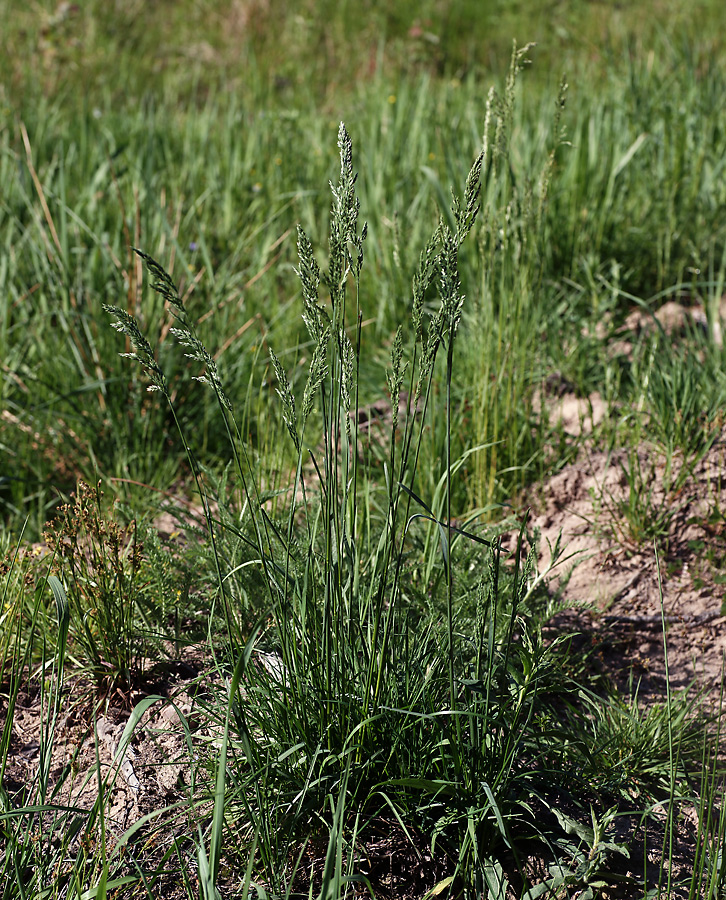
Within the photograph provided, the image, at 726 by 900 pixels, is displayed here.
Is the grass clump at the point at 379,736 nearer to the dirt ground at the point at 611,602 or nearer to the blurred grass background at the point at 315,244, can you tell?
the dirt ground at the point at 611,602

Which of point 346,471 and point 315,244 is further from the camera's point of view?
point 315,244

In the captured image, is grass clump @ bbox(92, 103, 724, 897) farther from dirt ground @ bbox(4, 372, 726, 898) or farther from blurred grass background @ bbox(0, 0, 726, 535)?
blurred grass background @ bbox(0, 0, 726, 535)

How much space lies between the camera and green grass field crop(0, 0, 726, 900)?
1389mm

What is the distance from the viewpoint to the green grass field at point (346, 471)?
1.39m

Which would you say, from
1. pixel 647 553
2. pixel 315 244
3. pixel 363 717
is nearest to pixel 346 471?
pixel 363 717

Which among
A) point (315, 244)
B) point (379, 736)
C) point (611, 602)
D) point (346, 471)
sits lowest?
point (611, 602)

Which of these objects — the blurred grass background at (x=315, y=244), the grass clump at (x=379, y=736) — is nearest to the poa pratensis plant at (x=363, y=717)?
the grass clump at (x=379, y=736)

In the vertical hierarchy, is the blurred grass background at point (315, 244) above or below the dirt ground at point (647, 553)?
above

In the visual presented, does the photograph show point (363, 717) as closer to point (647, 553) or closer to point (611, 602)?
point (611, 602)

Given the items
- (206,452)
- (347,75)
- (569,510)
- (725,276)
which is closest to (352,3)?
(347,75)

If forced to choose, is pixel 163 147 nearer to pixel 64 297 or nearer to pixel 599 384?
pixel 64 297

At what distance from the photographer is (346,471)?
140 centimetres

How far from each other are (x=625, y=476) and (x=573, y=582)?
37 centimetres

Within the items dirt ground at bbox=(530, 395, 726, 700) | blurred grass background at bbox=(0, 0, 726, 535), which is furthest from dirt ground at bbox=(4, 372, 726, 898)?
blurred grass background at bbox=(0, 0, 726, 535)
